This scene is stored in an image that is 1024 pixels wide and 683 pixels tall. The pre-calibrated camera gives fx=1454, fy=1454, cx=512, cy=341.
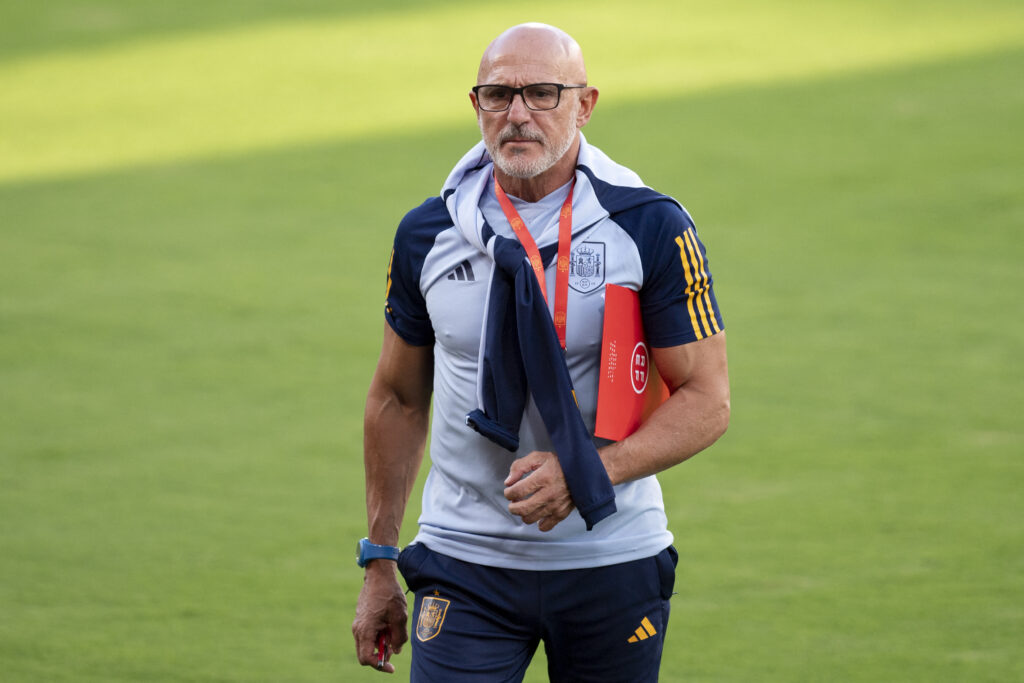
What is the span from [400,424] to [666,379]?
2.03 ft

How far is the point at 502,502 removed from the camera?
276 cm

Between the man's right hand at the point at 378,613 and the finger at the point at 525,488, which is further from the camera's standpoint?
the man's right hand at the point at 378,613

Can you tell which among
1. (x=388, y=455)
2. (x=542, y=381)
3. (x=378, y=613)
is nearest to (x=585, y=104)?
(x=542, y=381)

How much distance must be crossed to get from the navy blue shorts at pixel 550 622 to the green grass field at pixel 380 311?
5.73 ft

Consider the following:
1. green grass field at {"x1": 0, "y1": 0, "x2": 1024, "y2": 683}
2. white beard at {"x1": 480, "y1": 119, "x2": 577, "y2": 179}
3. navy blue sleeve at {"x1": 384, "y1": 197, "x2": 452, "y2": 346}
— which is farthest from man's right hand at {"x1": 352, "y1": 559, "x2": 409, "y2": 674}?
green grass field at {"x1": 0, "y1": 0, "x2": 1024, "y2": 683}

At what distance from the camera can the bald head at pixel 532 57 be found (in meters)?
2.65

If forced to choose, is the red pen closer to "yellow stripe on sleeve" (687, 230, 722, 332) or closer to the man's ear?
"yellow stripe on sleeve" (687, 230, 722, 332)

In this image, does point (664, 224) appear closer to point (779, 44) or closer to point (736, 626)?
point (736, 626)

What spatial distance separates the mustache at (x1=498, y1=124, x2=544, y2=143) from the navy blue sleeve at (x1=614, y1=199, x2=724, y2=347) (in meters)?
0.21

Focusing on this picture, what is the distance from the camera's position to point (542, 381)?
8.46ft

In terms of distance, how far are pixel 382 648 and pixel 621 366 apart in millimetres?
843

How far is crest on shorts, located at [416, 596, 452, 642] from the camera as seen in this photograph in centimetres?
278

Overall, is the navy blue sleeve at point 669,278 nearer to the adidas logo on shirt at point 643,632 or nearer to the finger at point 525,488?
the finger at point 525,488

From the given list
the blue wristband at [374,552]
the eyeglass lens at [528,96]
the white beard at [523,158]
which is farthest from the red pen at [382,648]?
the eyeglass lens at [528,96]
